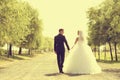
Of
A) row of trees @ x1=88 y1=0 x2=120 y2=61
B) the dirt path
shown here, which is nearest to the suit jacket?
the dirt path

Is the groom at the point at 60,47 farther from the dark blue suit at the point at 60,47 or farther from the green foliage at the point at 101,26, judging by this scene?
the green foliage at the point at 101,26

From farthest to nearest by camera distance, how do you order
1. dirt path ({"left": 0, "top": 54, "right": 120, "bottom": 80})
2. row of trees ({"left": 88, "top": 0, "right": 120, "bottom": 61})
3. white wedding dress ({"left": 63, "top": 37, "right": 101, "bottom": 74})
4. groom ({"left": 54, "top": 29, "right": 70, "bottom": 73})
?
row of trees ({"left": 88, "top": 0, "right": 120, "bottom": 61}), groom ({"left": 54, "top": 29, "right": 70, "bottom": 73}), white wedding dress ({"left": 63, "top": 37, "right": 101, "bottom": 74}), dirt path ({"left": 0, "top": 54, "right": 120, "bottom": 80})

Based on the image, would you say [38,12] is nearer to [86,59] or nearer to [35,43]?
[35,43]

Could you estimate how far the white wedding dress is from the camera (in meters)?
21.6

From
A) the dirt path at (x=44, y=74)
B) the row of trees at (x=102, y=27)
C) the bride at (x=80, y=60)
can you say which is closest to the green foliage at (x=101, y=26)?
the row of trees at (x=102, y=27)

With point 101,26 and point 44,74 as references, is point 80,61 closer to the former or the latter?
point 44,74

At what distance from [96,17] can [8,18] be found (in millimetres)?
32507

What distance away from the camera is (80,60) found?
21.9 m

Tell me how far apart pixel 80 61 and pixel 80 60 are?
0.32ft

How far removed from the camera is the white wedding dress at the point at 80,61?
70.8ft

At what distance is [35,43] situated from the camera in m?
90.0

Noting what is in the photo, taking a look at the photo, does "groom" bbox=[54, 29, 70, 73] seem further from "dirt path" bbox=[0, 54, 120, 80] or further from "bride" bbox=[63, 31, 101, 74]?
"dirt path" bbox=[0, 54, 120, 80]

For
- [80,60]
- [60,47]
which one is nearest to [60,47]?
[60,47]

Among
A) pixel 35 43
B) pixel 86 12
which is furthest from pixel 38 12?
pixel 86 12
